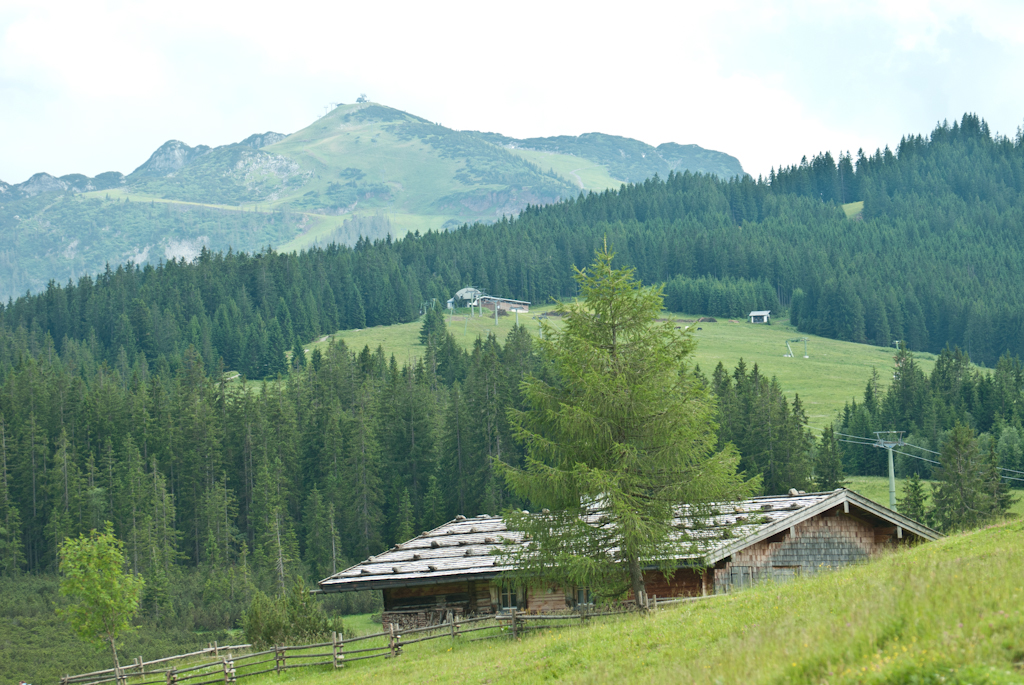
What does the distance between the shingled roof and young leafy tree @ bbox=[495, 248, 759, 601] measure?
106 centimetres

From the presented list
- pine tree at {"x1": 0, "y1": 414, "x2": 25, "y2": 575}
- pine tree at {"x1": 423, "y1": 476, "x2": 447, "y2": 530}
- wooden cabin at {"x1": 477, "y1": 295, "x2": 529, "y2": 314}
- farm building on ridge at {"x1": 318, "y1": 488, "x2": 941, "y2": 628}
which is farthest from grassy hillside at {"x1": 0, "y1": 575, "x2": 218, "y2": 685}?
wooden cabin at {"x1": 477, "y1": 295, "x2": 529, "y2": 314}

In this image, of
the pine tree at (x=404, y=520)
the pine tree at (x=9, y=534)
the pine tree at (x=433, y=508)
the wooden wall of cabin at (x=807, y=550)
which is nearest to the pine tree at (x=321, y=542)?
the pine tree at (x=404, y=520)

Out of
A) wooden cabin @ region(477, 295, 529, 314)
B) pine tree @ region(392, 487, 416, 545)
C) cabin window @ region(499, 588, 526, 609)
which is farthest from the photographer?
wooden cabin @ region(477, 295, 529, 314)

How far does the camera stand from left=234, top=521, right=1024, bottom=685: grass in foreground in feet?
33.9

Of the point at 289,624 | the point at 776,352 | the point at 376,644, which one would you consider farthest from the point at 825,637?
the point at 776,352

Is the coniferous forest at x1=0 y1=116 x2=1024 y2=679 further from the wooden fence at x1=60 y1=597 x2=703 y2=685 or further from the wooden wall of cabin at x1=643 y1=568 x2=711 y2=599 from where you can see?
the wooden wall of cabin at x1=643 y1=568 x2=711 y2=599

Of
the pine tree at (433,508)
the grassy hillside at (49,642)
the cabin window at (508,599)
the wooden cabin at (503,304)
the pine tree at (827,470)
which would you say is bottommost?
the grassy hillside at (49,642)

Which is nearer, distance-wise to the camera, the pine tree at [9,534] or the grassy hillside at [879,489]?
the grassy hillside at [879,489]

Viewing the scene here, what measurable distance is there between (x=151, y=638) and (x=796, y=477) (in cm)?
4718

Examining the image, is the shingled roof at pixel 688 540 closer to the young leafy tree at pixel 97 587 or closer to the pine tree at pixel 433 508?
the young leafy tree at pixel 97 587

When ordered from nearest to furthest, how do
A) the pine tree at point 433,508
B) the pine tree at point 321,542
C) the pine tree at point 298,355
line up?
the pine tree at point 321,542 → the pine tree at point 433,508 → the pine tree at point 298,355

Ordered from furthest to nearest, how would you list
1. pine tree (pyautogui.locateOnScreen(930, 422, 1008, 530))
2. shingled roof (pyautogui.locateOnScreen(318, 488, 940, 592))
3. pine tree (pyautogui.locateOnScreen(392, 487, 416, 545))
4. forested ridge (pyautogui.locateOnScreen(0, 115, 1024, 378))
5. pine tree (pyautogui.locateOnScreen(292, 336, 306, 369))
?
forested ridge (pyautogui.locateOnScreen(0, 115, 1024, 378))
pine tree (pyautogui.locateOnScreen(292, 336, 306, 369))
pine tree (pyautogui.locateOnScreen(392, 487, 416, 545))
pine tree (pyautogui.locateOnScreen(930, 422, 1008, 530))
shingled roof (pyautogui.locateOnScreen(318, 488, 940, 592))

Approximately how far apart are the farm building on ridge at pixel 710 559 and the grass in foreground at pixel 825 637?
5438 mm

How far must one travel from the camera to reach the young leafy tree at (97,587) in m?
39.0
